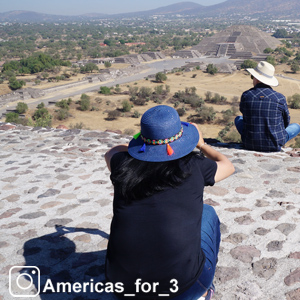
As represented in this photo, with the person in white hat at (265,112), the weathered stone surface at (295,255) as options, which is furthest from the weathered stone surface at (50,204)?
the person in white hat at (265,112)

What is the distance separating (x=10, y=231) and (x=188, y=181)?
2345 mm

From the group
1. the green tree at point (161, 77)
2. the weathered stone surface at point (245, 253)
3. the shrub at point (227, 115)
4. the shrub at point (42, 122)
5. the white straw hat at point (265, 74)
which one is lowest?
the green tree at point (161, 77)

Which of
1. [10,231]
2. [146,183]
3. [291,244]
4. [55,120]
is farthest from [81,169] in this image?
[55,120]

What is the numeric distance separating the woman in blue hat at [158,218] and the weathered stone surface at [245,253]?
100cm

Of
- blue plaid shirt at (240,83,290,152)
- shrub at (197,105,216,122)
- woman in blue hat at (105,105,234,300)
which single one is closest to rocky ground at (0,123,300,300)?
blue plaid shirt at (240,83,290,152)

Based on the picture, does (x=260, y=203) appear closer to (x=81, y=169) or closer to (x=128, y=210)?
(x=128, y=210)

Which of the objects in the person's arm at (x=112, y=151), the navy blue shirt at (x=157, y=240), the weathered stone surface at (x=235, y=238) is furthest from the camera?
the weathered stone surface at (x=235, y=238)

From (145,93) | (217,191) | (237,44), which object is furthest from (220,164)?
(237,44)

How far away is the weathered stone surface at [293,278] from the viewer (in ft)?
7.88

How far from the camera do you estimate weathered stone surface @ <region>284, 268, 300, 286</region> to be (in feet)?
7.88

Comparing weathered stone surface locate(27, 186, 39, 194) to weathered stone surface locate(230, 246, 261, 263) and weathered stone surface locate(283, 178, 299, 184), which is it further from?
weathered stone surface locate(283, 178, 299, 184)

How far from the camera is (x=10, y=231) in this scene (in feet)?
11.0

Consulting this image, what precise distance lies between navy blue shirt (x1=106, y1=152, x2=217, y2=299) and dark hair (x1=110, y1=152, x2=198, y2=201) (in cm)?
3

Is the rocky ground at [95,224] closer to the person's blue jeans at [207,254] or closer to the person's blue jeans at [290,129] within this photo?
the person's blue jeans at [290,129]
